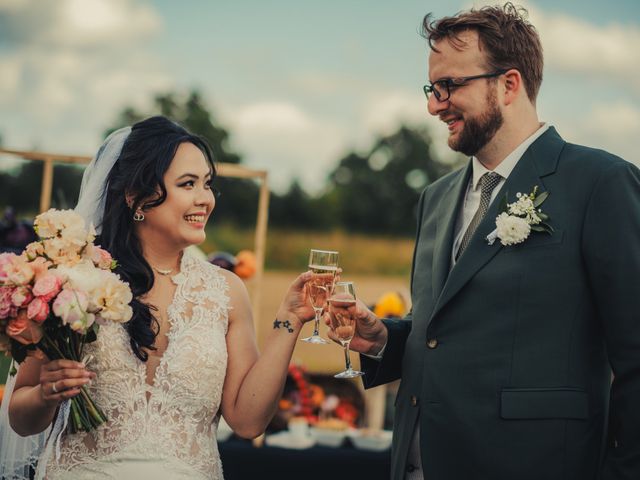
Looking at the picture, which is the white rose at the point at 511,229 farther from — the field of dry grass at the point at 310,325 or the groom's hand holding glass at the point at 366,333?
the field of dry grass at the point at 310,325

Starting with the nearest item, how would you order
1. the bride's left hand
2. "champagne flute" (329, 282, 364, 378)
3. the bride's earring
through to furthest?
"champagne flute" (329, 282, 364, 378) → the bride's left hand → the bride's earring

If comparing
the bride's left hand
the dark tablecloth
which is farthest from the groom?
the dark tablecloth

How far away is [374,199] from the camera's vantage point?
29.9m

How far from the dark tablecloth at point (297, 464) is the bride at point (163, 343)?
1.92 meters

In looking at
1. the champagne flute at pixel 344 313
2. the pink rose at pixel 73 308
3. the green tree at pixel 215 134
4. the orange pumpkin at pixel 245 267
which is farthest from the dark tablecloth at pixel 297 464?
the green tree at pixel 215 134

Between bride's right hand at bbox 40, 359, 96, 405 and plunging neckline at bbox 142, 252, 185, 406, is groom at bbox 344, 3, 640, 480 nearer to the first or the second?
plunging neckline at bbox 142, 252, 185, 406

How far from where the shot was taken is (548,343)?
8.25ft

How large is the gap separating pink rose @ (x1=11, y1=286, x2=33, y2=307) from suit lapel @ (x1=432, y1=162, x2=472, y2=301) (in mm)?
1530

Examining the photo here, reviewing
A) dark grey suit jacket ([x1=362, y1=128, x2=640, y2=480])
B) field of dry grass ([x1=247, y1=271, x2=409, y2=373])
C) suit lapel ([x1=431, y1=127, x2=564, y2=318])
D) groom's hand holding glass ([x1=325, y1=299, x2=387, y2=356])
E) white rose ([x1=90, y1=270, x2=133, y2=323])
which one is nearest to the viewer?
dark grey suit jacket ([x1=362, y1=128, x2=640, y2=480])

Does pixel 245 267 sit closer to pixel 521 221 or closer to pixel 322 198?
pixel 521 221

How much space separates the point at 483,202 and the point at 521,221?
0.35 meters

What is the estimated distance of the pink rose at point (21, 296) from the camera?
2.46 m

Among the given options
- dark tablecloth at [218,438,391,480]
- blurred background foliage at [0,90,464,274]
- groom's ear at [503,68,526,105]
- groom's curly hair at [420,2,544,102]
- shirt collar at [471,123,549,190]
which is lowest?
dark tablecloth at [218,438,391,480]

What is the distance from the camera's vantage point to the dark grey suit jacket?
7.94 feet
